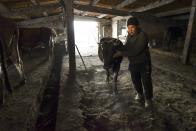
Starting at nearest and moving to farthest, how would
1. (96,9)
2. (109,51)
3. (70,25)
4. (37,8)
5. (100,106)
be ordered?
(100,106)
(109,51)
(70,25)
(37,8)
(96,9)

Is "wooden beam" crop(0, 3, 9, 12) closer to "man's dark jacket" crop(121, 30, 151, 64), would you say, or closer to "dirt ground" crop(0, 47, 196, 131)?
"dirt ground" crop(0, 47, 196, 131)

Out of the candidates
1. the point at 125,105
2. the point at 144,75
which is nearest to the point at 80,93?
the point at 125,105

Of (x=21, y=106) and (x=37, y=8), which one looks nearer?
(x=21, y=106)

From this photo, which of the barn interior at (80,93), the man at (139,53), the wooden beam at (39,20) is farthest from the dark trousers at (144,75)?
the wooden beam at (39,20)

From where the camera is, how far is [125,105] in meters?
4.58

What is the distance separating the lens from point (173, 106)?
438cm

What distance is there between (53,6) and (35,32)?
84.8 inches

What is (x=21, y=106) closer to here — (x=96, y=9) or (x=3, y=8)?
(x=3, y=8)

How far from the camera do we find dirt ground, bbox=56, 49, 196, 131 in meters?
3.63

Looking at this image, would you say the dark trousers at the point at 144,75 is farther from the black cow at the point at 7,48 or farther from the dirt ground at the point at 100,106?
the black cow at the point at 7,48

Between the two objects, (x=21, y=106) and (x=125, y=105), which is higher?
(x=21, y=106)

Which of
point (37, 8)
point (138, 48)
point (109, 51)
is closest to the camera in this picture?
point (138, 48)

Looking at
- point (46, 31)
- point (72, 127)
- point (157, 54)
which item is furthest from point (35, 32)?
point (72, 127)

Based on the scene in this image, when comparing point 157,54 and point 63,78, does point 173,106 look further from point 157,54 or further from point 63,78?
point 157,54
